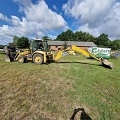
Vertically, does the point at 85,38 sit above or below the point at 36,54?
above

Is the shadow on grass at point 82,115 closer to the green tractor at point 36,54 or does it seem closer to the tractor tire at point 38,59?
the green tractor at point 36,54

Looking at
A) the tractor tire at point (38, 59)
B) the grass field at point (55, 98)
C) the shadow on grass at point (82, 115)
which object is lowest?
the shadow on grass at point (82, 115)

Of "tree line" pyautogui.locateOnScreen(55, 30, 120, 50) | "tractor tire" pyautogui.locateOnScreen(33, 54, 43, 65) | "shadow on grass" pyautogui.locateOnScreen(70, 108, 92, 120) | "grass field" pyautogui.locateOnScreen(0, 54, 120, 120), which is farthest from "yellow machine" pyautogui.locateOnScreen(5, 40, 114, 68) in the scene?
"tree line" pyautogui.locateOnScreen(55, 30, 120, 50)

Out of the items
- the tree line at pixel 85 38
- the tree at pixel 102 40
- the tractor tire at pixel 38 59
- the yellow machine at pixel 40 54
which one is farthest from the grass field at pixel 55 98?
the tree at pixel 102 40

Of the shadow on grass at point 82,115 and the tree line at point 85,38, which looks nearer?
the shadow on grass at point 82,115

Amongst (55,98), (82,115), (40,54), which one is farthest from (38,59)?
(82,115)

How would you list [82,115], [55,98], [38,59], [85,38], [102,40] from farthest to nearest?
[85,38] < [102,40] < [38,59] < [55,98] < [82,115]

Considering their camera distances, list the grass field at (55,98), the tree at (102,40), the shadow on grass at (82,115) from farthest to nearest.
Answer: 1. the tree at (102,40)
2. the grass field at (55,98)
3. the shadow on grass at (82,115)

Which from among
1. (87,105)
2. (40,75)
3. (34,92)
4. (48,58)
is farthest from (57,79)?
(48,58)

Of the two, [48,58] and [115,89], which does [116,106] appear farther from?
[48,58]

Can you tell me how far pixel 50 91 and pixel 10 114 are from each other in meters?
2.06

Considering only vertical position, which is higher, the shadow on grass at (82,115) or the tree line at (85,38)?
the tree line at (85,38)

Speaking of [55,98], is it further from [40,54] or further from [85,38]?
[85,38]

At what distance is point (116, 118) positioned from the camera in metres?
5.17
